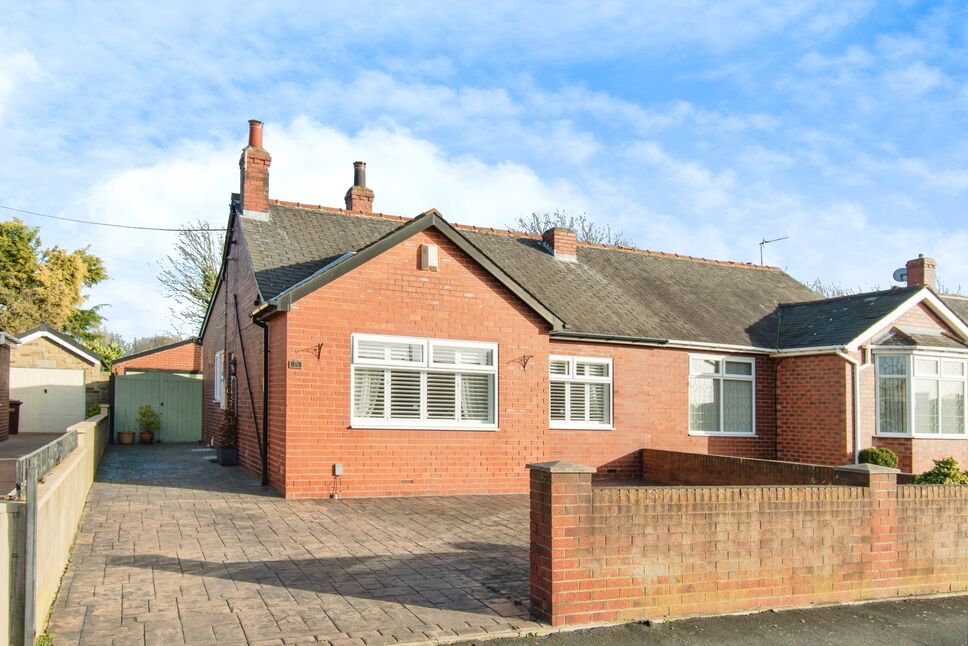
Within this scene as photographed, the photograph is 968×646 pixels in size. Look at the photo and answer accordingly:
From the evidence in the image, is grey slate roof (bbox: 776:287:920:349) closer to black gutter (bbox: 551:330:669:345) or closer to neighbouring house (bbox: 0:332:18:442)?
black gutter (bbox: 551:330:669:345)

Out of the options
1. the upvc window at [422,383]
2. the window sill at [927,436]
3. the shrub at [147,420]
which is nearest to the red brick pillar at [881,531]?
the upvc window at [422,383]

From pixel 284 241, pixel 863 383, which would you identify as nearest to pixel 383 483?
pixel 284 241

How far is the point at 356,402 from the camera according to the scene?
1323 cm

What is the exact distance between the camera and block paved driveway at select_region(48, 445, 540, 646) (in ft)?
20.0

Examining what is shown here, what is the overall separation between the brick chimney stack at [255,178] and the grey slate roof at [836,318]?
12.7 metres

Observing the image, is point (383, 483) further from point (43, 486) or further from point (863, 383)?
point (863, 383)

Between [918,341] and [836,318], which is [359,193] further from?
[918,341]

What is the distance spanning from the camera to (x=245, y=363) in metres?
16.5

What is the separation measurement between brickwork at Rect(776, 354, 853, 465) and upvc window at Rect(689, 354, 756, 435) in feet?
2.51

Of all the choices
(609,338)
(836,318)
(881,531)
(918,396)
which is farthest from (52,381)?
(881,531)

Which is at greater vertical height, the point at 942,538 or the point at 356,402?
the point at 356,402

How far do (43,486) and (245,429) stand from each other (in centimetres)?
992

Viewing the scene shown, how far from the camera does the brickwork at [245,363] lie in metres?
13.3

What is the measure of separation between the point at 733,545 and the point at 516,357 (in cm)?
771
